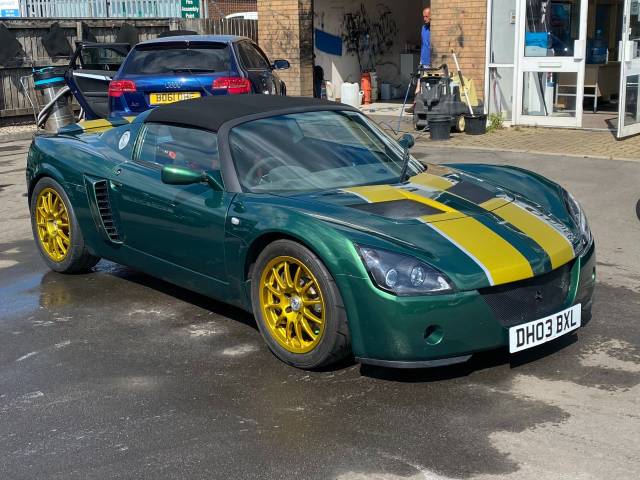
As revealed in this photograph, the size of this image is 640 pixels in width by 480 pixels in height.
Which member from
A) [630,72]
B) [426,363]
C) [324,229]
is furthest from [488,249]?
[630,72]

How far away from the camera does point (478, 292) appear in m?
4.25

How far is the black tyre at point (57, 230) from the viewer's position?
255 inches

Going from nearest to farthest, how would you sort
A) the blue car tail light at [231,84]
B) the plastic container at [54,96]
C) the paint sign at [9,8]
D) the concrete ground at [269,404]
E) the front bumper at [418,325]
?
the concrete ground at [269,404]
the front bumper at [418,325]
the blue car tail light at [231,84]
the plastic container at [54,96]
the paint sign at [9,8]

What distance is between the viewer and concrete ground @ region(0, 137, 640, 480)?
3.72 metres

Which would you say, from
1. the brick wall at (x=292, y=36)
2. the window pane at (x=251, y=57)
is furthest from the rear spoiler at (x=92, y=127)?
the brick wall at (x=292, y=36)

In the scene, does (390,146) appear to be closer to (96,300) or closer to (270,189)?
(270,189)

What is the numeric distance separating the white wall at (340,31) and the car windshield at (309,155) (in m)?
14.4

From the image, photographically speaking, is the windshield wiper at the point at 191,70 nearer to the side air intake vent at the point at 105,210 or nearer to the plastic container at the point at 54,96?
the plastic container at the point at 54,96

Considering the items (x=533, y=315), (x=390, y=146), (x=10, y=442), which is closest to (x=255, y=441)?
(x=10, y=442)

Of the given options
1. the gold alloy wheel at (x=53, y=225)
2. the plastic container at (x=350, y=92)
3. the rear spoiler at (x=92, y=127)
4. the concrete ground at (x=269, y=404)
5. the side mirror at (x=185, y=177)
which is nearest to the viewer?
the concrete ground at (x=269, y=404)

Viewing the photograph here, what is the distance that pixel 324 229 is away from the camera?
14.8ft

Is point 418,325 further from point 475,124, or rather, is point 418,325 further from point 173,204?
point 475,124

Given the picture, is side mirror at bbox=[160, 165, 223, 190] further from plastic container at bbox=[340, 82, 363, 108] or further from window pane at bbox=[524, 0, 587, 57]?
plastic container at bbox=[340, 82, 363, 108]

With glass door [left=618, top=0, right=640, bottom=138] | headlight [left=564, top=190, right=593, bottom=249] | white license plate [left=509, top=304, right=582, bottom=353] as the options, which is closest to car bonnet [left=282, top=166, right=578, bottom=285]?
headlight [left=564, top=190, right=593, bottom=249]
